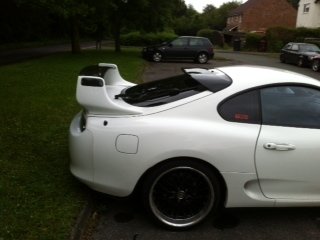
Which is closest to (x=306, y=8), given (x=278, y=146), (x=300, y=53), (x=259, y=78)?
(x=300, y=53)

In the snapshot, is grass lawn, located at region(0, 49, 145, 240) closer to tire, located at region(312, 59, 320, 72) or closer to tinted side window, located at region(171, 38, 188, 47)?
tire, located at region(312, 59, 320, 72)

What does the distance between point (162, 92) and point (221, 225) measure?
1.37 metres

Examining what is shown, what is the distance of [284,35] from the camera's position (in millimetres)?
44812

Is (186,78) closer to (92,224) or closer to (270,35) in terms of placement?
(92,224)

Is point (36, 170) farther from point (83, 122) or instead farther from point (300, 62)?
point (300, 62)

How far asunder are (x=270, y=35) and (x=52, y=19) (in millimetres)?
21611

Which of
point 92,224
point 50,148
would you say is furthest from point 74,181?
point 50,148

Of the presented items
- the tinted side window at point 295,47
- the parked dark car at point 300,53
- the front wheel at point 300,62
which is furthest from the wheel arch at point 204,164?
the tinted side window at point 295,47

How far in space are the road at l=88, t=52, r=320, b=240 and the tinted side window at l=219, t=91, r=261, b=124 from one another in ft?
3.22

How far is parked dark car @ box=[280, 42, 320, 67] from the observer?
2477 centimetres

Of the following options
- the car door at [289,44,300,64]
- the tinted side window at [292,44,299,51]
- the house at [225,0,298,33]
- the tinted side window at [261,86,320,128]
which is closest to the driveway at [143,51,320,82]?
the car door at [289,44,300,64]

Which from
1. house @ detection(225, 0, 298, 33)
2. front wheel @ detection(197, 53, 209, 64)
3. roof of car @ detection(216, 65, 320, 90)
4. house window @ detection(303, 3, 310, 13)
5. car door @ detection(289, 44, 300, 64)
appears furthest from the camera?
house @ detection(225, 0, 298, 33)

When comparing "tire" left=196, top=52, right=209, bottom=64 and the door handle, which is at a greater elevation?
the door handle

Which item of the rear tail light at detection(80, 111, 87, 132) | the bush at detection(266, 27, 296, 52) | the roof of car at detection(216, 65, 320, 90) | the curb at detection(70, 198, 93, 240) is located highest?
the roof of car at detection(216, 65, 320, 90)
